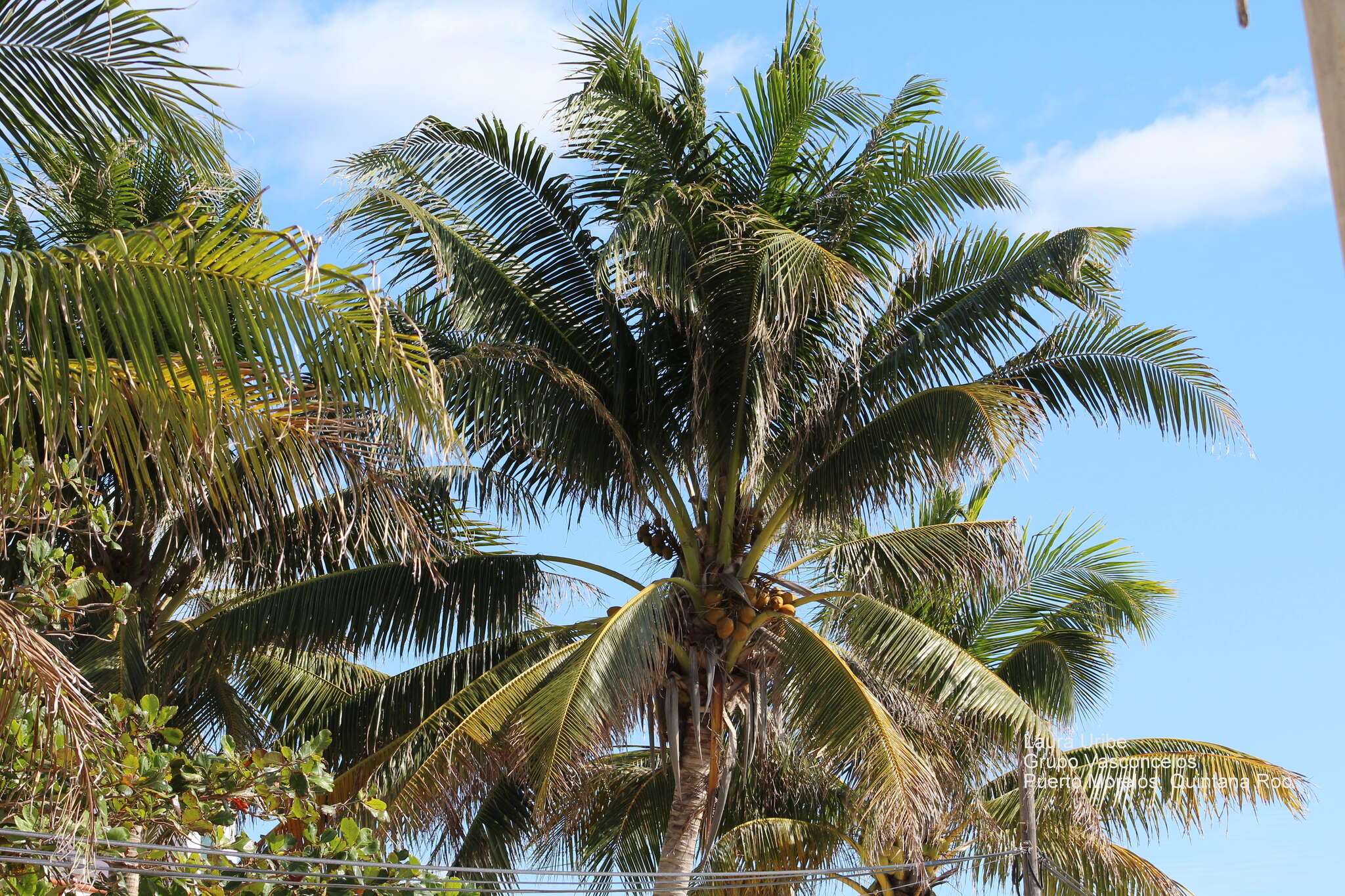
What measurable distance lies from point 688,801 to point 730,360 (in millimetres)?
3307


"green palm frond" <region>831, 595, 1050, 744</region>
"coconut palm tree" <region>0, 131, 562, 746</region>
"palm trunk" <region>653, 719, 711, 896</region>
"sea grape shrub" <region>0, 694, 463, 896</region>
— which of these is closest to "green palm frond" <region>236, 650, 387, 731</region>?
"coconut palm tree" <region>0, 131, 562, 746</region>

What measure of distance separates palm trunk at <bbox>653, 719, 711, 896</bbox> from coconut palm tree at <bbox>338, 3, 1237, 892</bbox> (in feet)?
0.09

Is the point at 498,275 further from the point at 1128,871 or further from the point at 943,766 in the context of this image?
the point at 1128,871

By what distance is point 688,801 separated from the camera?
1040cm

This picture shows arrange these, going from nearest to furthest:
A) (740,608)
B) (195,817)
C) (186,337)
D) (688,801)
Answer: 1. (186,337)
2. (195,817)
3. (688,801)
4. (740,608)

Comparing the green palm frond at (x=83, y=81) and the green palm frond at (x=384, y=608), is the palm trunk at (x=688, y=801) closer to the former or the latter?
the green palm frond at (x=384, y=608)

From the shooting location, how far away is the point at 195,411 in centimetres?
473

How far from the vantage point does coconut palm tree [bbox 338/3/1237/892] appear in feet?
33.1

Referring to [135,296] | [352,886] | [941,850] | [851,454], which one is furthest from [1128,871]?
[135,296]

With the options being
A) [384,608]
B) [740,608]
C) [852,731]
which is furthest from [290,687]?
[852,731]

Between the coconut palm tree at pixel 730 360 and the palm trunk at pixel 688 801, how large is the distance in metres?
→ 0.03

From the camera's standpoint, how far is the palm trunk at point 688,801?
10250 mm

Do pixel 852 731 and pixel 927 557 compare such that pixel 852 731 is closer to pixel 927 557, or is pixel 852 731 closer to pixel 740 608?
pixel 740 608

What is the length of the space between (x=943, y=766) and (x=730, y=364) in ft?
11.2
